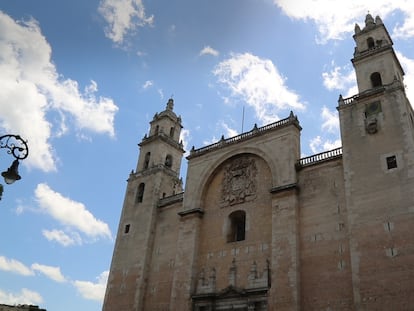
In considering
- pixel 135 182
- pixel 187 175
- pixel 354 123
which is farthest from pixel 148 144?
pixel 354 123

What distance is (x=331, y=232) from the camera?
2145cm

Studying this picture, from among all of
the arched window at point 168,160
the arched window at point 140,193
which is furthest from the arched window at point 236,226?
the arched window at point 168,160

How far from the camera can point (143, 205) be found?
3198 cm

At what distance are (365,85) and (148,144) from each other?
18403mm

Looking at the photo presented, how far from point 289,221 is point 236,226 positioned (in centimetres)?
486

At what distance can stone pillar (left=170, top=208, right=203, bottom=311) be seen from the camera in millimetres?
25172

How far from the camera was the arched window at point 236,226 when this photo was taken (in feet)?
85.6

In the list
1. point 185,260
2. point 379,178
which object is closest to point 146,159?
point 185,260

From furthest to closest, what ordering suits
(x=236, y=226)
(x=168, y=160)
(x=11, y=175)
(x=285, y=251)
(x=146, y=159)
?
1. (x=168, y=160)
2. (x=146, y=159)
3. (x=236, y=226)
4. (x=285, y=251)
5. (x=11, y=175)

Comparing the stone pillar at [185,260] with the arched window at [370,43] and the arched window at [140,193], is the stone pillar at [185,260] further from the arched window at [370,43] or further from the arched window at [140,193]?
the arched window at [370,43]

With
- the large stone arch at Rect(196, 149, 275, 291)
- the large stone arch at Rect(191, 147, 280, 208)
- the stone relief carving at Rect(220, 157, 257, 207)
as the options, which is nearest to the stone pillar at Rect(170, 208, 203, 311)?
the large stone arch at Rect(196, 149, 275, 291)

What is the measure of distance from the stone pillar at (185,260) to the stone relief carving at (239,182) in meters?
2.28

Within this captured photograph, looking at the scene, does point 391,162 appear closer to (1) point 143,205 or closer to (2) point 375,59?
(2) point 375,59

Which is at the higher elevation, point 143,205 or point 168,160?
point 168,160
